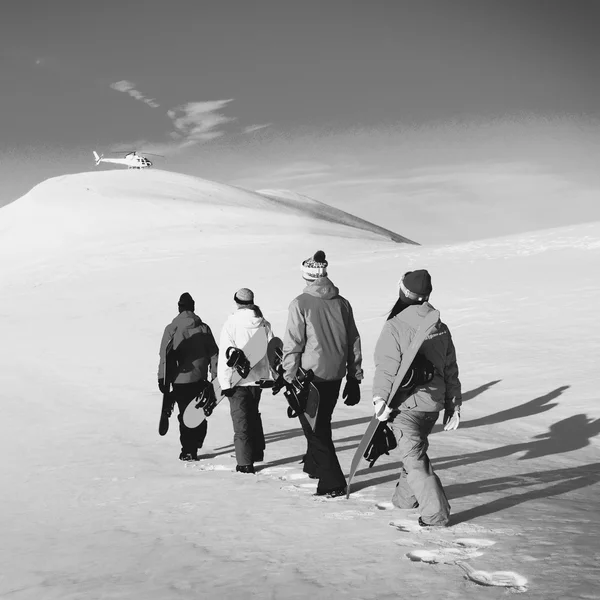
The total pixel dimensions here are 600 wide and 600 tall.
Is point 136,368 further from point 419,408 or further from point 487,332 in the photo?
point 419,408

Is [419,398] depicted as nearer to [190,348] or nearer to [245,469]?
[245,469]

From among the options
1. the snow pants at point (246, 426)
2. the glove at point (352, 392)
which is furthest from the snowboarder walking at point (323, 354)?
the snow pants at point (246, 426)

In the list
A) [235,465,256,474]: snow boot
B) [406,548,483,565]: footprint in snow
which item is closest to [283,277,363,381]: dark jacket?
[235,465,256,474]: snow boot

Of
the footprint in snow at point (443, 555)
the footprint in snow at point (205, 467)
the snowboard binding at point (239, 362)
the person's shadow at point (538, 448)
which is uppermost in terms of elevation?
the snowboard binding at point (239, 362)

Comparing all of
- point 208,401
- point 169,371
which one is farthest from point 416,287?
Answer: point 169,371

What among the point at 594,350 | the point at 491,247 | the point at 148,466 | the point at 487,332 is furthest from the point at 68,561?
the point at 491,247

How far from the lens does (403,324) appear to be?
5254mm

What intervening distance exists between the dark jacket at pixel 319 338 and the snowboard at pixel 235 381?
1217mm

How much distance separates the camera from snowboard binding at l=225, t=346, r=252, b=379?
24.0 ft

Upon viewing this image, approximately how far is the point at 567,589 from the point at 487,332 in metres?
12.6

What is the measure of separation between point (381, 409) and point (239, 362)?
2.45 metres

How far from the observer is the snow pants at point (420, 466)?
507cm

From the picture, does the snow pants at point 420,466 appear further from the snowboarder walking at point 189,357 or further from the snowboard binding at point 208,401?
the snowboarder walking at point 189,357

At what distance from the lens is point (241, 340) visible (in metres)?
7.57
